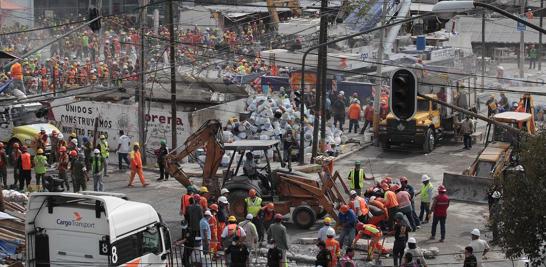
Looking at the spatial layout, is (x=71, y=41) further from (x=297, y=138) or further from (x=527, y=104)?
(x=527, y=104)

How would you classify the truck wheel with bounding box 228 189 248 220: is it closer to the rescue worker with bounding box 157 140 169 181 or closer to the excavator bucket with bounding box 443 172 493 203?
the rescue worker with bounding box 157 140 169 181

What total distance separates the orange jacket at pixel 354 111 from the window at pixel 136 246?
749 inches

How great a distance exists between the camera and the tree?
13.8 m

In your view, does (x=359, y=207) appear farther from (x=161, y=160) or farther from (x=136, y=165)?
(x=136, y=165)

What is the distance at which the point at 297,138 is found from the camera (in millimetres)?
30641

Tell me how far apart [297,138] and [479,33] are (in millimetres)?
35430

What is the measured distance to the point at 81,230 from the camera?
50.9 feet

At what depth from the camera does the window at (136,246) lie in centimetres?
1545

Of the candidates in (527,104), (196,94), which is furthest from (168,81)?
(527,104)

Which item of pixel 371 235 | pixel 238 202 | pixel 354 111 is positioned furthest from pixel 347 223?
pixel 354 111

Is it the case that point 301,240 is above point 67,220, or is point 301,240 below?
below

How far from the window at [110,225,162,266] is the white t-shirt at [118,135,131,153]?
499 inches

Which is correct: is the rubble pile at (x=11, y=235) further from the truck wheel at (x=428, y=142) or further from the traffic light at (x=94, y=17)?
the truck wheel at (x=428, y=142)

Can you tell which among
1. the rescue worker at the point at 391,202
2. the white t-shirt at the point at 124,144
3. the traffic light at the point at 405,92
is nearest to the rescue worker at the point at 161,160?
the white t-shirt at the point at 124,144
